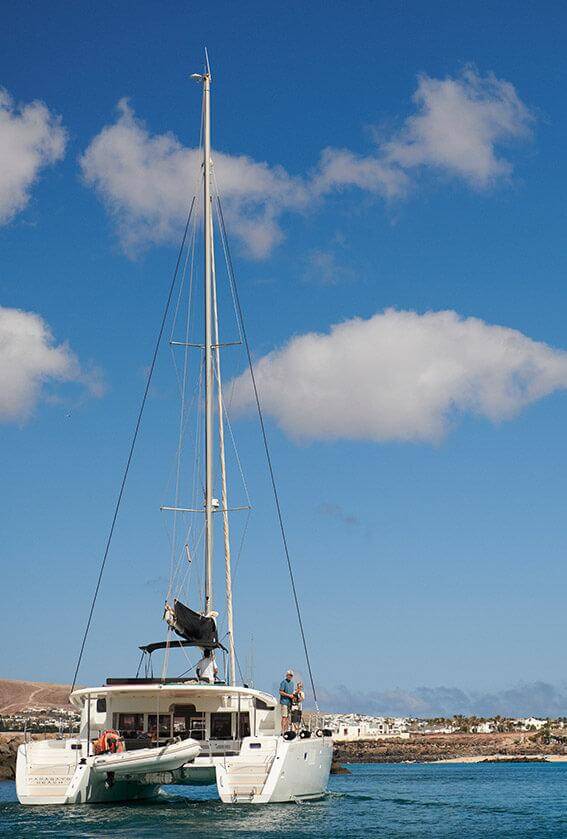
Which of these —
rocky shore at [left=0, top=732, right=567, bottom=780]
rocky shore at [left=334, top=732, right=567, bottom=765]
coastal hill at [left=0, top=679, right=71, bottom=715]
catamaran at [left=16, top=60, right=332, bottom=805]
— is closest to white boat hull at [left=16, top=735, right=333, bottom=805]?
catamaran at [left=16, top=60, right=332, bottom=805]

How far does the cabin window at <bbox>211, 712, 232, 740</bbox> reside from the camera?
28.0 metres

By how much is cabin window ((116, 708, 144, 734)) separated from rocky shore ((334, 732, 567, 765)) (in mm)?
82014

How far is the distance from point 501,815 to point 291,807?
7376 mm

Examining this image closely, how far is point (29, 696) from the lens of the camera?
143500 millimetres

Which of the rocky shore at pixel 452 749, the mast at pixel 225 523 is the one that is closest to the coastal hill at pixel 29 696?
the rocky shore at pixel 452 749

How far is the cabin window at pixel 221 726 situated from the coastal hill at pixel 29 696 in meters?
108

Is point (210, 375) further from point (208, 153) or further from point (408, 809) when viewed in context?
point (408, 809)

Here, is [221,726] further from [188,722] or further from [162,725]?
[162,725]

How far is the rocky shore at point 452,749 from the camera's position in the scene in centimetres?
11238

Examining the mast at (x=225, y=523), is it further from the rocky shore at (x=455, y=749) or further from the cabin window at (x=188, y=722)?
the rocky shore at (x=455, y=749)

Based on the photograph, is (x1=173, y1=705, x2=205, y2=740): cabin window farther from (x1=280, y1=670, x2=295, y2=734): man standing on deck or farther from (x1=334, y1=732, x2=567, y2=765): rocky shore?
(x1=334, y1=732, x2=567, y2=765): rocky shore

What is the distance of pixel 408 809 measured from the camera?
3062cm

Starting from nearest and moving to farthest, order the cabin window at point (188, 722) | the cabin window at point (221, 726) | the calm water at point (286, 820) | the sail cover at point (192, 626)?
1. the calm water at point (286, 820)
2. the cabin window at point (188, 722)
3. the cabin window at point (221, 726)
4. the sail cover at point (192, 626)

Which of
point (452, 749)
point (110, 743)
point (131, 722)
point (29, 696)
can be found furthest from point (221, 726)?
point (29, 696)
